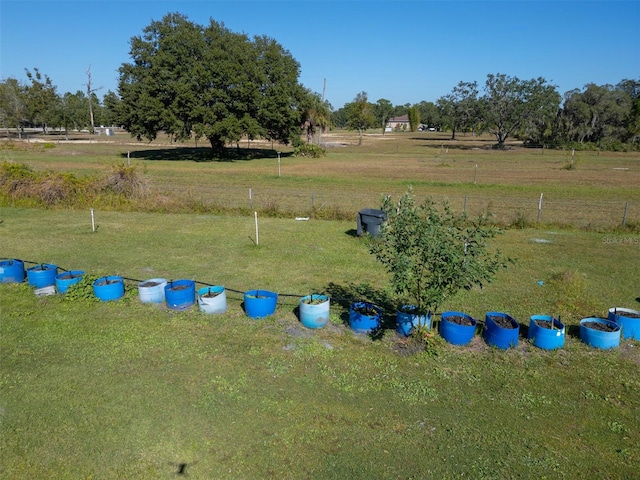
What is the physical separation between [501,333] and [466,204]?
39.4ft

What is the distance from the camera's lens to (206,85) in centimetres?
4012

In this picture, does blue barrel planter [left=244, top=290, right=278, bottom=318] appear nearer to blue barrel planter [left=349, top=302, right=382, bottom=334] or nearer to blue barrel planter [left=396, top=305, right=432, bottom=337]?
blue barrel planter [left=349, top=302, right=382, bottom=334]

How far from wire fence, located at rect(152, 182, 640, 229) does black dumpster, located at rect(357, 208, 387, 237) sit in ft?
8.71

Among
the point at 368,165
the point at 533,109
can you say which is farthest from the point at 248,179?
the point at 533,109

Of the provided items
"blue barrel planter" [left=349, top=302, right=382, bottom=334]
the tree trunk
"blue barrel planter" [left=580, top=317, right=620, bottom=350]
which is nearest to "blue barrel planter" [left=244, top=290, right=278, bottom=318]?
"blue barrel planter" [left=349, top=302, right=382, bottom=334]

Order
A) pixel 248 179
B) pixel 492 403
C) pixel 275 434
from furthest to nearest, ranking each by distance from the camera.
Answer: pixel 248 179
pixel 492 403
pixel 275 434

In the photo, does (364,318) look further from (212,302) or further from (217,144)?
(217,144)

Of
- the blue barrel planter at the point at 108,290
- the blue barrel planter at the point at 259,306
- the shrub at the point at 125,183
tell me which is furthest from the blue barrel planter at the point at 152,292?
the shrub at the point at 125,183

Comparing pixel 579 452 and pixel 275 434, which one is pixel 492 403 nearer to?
pixel 579 452

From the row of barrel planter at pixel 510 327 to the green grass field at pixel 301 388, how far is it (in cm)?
18

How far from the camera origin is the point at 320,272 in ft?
33.9

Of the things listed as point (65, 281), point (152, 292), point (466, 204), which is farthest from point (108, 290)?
point (466, 204)

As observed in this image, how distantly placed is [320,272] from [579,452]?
21.3ft

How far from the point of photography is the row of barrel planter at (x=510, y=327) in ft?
21.9
